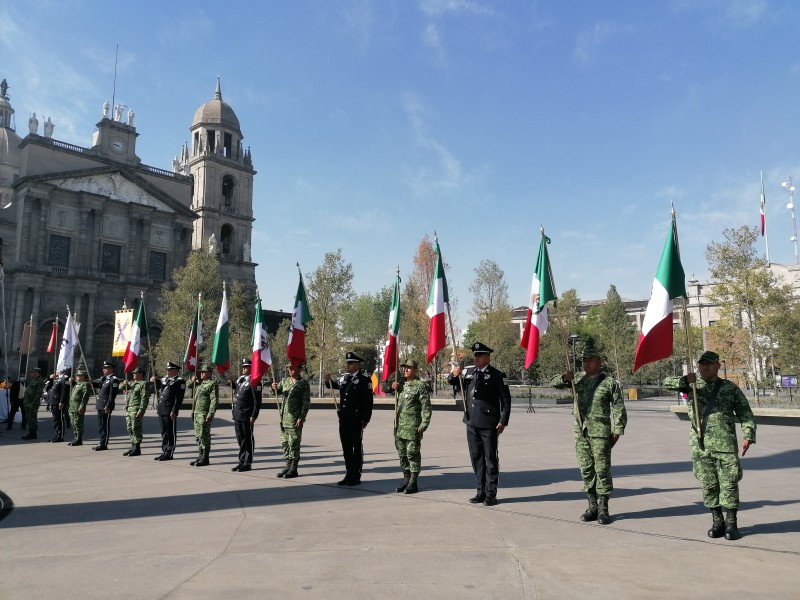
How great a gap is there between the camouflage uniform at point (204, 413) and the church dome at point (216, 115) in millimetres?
55939

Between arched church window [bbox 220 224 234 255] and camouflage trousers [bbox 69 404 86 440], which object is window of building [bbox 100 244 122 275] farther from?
camouflage trousers [bbox 69 404 86 440]

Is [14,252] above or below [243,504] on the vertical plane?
above

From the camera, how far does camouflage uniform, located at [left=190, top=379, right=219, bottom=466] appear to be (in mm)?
10363

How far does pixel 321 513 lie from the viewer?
655 centimetres

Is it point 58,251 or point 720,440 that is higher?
point 58,251

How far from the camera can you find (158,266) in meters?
54.5

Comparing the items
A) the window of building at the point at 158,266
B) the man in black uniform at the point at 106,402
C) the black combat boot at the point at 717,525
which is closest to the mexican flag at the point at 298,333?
the man in black uniform at the point at 106,402

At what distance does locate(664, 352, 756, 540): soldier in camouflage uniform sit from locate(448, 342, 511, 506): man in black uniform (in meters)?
2.07

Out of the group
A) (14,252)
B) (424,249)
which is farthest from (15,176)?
(424,249)

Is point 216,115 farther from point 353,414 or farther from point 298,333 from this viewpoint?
point 353,414

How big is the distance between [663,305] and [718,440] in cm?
173

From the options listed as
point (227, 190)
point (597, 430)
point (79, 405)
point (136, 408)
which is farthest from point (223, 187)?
point (597, 430)

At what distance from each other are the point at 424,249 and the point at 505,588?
4616 cm

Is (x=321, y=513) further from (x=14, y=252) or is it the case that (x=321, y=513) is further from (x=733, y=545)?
(x=14, y=252)
